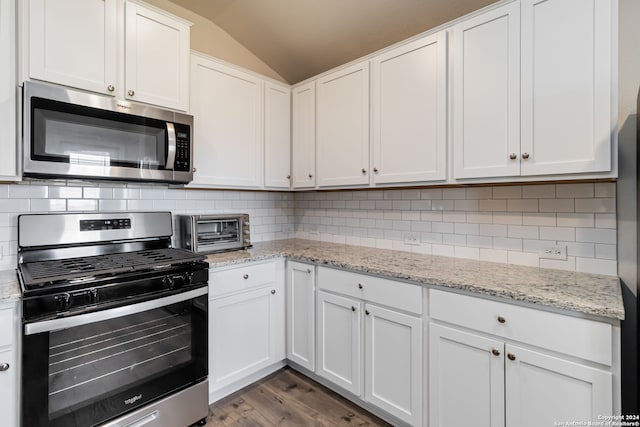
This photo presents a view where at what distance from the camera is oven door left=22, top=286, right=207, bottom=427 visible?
128cm

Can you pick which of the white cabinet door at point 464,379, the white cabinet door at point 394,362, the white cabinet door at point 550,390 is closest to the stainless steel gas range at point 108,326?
the white cabinet door at point 394,362

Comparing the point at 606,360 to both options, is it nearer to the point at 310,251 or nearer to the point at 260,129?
the point at 310,251

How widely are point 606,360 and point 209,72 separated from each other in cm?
261

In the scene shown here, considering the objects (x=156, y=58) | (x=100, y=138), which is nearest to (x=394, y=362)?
(x=100, y=138)

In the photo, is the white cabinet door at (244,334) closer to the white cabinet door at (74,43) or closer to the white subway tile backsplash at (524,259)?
the white cabinet door at (74,43)

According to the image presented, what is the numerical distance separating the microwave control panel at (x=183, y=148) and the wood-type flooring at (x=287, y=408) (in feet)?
5.01

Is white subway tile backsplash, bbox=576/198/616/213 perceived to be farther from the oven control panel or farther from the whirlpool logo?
the oven control panel

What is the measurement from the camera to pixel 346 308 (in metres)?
1.97

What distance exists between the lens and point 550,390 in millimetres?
1243

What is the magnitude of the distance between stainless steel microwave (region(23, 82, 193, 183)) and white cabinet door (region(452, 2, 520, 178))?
164cm

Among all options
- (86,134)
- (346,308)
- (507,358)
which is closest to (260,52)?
(86,134)

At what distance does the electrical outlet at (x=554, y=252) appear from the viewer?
1708mm

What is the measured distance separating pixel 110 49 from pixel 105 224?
100 cm

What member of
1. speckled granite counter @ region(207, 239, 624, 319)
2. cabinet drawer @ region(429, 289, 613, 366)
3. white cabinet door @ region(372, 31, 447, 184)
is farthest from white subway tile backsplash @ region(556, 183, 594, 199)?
cabinet drawer @ region(429, 289, 613, 366)
